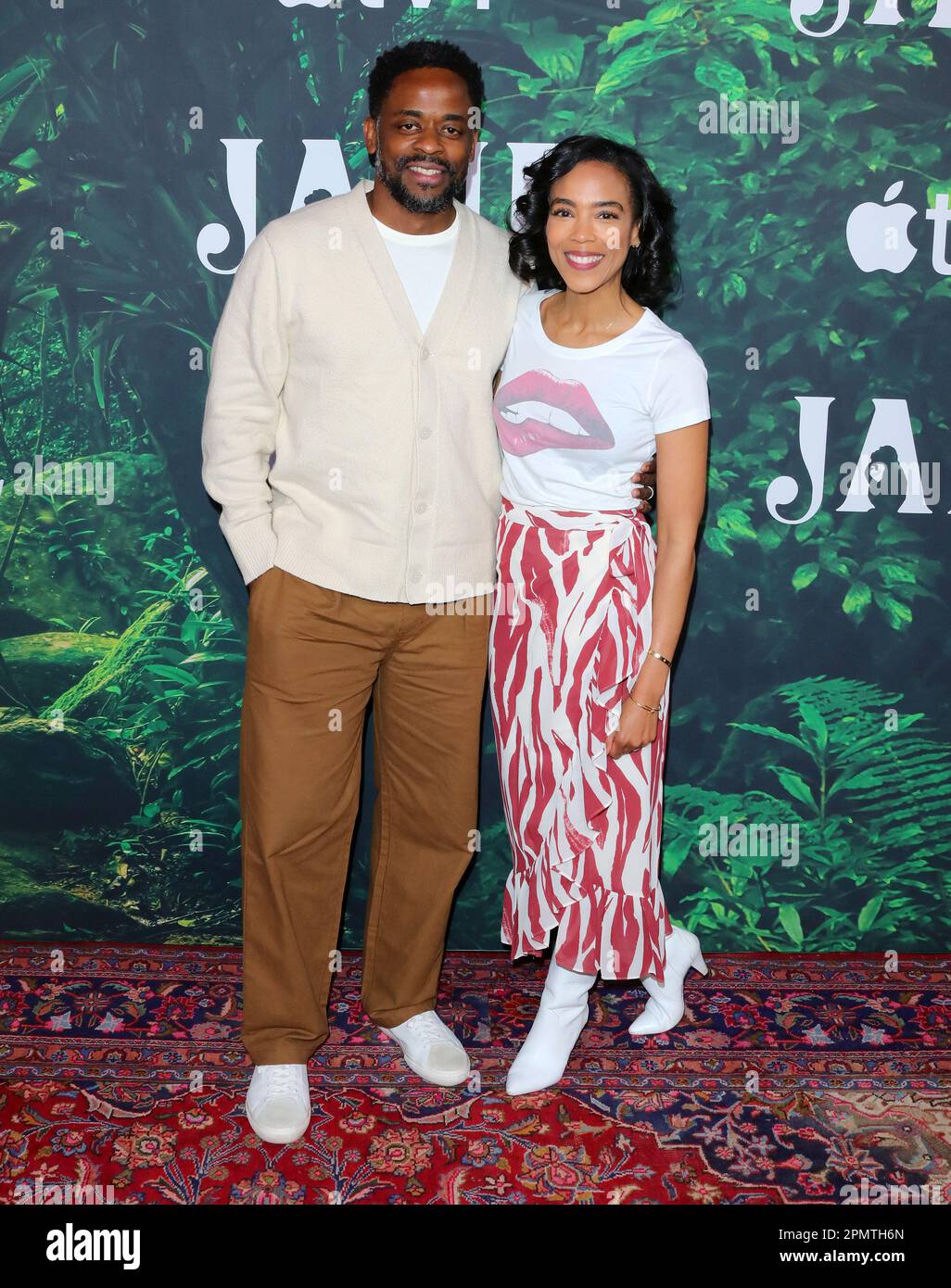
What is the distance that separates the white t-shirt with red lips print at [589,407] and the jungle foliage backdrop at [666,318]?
56cm

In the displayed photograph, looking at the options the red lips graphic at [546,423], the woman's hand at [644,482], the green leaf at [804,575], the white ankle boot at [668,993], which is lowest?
the white ankle boot at [668,993]

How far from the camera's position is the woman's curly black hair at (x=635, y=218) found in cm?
239

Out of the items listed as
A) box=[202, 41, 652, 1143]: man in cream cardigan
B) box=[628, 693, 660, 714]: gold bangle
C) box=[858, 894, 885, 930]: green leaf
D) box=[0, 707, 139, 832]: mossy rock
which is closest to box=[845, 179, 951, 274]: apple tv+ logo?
box=[202, 41, 652, 1143]: man in cream cardigan

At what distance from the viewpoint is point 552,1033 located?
105 inches

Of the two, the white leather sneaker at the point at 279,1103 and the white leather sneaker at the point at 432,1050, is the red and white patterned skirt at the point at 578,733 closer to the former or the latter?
the white leather sneaker at the point at 432,1050

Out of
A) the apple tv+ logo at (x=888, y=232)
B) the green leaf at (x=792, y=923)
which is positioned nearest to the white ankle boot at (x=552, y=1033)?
the green leaf at (x=792, y=923)

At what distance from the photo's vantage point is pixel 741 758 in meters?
3.13

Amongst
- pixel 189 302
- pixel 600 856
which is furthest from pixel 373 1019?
pixel 189 302

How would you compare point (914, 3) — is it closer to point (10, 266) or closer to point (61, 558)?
point (10, 266)

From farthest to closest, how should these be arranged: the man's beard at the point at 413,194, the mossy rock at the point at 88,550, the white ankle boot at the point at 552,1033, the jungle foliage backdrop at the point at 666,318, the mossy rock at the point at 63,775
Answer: the mossy rock at the point at 63,775, the mossy rock at the point at 88,550, the jungle foliage backdrop at the point at 666,318, the white ankle boot at the point at 552,1033, the man's beard at the point at 413,194

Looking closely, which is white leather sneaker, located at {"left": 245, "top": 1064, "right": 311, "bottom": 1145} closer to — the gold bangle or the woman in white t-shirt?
the woman in white t-shirt

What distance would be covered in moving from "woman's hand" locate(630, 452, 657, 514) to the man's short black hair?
74cm

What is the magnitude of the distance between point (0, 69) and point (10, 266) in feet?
1.30

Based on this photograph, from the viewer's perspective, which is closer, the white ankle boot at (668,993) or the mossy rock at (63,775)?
the white ankle boot at (668,993)
